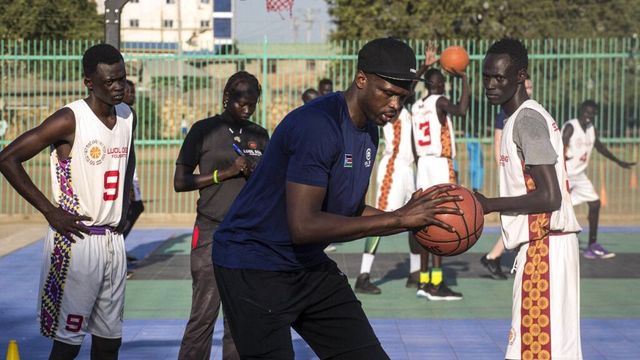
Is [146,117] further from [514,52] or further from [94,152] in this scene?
[514,52]

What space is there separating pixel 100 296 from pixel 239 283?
5.08 feet

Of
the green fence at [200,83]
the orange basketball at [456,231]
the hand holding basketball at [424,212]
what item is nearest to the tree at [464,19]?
the green fence at [200,83]

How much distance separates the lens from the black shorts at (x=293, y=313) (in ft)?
16.4

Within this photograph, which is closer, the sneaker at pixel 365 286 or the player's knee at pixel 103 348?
the player's knee at pixel 103 348

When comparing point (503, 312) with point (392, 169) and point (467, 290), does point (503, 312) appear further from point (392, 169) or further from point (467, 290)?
point (392, 169)

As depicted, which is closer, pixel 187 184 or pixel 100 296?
pixel 100 296

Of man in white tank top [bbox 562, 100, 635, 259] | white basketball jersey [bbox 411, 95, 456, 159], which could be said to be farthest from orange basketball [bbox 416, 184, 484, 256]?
man in white tank top [bbox 562, 100, 635, 259]

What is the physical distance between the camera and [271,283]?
16.5ft

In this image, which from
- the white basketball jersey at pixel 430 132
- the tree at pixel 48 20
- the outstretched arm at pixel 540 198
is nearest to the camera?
the outstretched arm at pixel 540 198

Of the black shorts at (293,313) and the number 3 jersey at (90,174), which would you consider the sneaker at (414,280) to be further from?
the black shorts at (293,313)

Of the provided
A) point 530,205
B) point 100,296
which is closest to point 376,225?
point 530,205

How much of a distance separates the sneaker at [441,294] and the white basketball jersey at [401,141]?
1.43 metres

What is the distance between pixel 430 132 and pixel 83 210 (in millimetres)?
5966

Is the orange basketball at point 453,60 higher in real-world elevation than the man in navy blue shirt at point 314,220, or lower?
higher
